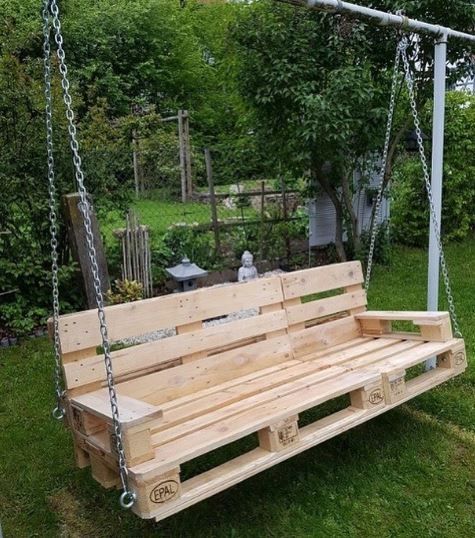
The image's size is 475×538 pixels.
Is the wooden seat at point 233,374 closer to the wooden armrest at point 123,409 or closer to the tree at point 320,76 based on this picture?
the wooden armrest at point 123,409

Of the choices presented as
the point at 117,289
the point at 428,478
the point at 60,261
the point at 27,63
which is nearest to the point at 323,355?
the point at 428,478

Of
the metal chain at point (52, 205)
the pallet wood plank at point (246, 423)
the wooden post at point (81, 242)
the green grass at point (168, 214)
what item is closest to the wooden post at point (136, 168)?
the green grass at point (168, 214)

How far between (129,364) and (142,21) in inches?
572

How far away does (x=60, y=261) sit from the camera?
5730 mm

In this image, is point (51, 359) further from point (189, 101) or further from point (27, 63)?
point (189, 101)

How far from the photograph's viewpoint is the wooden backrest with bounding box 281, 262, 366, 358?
3256 mm

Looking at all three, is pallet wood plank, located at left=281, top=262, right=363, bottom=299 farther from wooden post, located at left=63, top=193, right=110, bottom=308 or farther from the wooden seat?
wooden post, located at left=63, top=193, right=110, bottom=308

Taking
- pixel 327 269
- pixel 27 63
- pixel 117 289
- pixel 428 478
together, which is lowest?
pixel 428 478

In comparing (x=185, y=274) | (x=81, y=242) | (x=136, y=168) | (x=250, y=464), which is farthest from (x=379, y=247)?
(x=250, y=464)

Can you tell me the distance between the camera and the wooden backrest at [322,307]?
326 centimetres

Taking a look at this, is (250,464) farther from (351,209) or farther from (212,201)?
(351,209)

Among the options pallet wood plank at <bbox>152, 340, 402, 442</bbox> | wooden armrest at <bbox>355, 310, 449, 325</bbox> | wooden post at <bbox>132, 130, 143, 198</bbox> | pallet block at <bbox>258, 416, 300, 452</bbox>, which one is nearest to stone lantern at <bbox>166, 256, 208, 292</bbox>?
wooden post at <bbox>132, 130, 143, 198</bbox>

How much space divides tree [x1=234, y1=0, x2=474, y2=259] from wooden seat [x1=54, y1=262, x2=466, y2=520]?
2.73m

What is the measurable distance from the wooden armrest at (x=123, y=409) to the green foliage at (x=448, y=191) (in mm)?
6659
